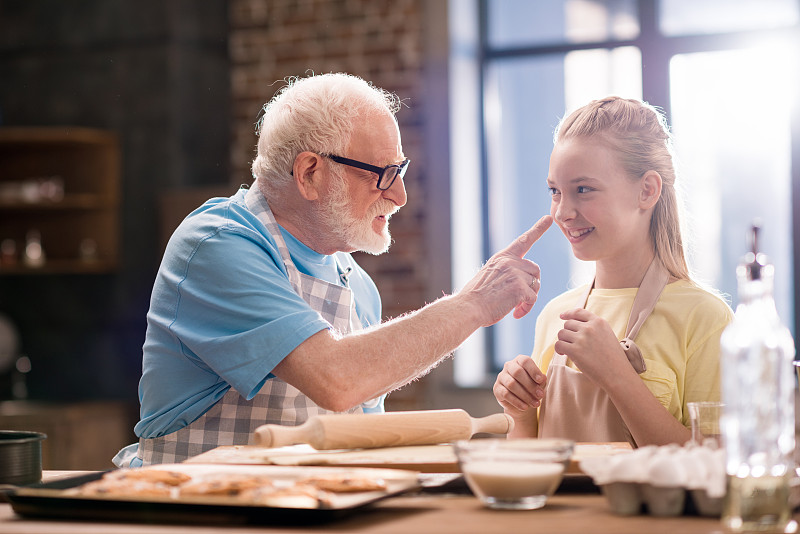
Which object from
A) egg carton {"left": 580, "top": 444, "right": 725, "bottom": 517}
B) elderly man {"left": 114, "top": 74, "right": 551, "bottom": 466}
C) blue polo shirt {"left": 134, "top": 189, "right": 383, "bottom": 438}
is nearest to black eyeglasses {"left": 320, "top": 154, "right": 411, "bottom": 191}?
elderly man {"left": 114, "top": 74, "right": 551, "bottom": 466}

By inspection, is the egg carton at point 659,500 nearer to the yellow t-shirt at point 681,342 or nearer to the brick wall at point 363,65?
the yellow t-shirt at point 681,342

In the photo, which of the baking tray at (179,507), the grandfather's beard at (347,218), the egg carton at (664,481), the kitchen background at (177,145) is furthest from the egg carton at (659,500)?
the kitchen background at (177,145)

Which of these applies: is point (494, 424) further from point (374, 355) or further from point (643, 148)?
point (643, 148)

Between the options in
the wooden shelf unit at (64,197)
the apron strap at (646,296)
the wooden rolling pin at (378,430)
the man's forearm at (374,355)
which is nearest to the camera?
the wooden rolling pin at (378,430)

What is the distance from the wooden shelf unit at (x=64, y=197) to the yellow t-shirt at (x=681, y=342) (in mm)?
3750

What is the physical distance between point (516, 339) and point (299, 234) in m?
2.62

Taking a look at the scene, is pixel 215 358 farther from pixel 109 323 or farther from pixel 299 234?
pixel 109 323

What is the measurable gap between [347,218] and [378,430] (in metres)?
0.77

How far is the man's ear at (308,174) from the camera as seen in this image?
6.87ft

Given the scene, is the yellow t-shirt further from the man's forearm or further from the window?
the window

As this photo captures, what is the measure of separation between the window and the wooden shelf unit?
1.93 metres

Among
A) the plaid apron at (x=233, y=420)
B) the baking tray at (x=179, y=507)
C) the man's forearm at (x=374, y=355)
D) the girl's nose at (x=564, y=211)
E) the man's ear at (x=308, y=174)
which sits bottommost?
the plaid apron at (x=233, y=420)

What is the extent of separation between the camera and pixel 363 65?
442 cm

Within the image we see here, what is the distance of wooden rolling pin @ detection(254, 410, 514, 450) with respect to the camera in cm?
133
